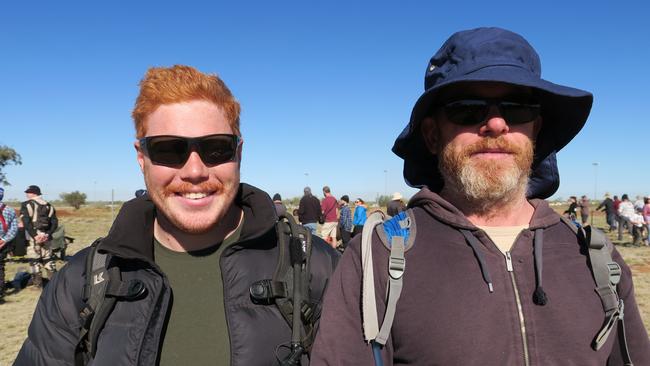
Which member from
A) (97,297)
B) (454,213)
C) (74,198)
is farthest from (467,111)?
(74,198)

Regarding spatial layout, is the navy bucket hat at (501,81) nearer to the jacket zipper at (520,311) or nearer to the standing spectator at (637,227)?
the jacket zipper at (520,311)

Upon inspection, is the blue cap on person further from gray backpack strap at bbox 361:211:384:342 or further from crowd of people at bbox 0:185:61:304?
gray backpack strap at bbox 361:211:384:342

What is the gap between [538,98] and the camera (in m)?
1.88

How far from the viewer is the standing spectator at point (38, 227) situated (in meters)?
8.73

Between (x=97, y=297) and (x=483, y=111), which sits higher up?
(x=483, y=111)

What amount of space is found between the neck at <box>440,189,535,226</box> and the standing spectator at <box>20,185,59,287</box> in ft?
30.6

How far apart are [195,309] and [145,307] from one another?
8.0 inches

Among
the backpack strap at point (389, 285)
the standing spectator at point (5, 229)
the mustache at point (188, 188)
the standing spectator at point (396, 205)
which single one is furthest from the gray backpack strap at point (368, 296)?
the standing spectator at point (5, 229)

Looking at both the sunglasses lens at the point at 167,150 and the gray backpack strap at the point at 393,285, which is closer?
the gray backpack strap at the point at 393,285

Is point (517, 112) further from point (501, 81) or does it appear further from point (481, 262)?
point (481, 262)

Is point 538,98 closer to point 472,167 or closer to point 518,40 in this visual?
point 518,40

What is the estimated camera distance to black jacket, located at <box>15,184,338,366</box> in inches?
68.5

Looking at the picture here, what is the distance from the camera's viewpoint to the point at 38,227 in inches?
344

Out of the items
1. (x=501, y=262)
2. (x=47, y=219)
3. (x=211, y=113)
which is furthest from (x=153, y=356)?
(x=47, y=219)
